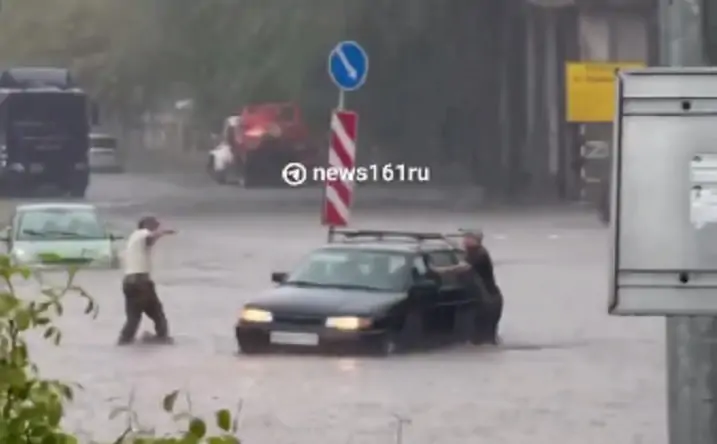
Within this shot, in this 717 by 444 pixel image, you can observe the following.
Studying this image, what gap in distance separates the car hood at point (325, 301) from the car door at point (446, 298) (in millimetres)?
748

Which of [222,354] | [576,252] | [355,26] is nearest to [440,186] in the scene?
[355,26]

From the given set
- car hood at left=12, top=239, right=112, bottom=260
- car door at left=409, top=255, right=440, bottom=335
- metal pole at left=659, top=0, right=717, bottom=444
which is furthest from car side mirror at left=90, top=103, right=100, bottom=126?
metal pole at left=659, top=0, right=717, bottom=444

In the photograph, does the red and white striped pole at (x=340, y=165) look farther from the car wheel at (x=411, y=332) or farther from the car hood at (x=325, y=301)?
the car wheel at (x=411, y=332)

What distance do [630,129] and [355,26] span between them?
39.2 m

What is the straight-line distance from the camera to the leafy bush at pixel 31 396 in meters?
4.43

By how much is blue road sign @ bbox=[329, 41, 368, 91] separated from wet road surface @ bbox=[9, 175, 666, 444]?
2.88 metres

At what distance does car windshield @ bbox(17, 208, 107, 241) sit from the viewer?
28.5 metres

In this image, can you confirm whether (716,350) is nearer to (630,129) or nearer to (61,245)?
(630,129)

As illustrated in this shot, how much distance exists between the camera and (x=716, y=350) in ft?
17.3

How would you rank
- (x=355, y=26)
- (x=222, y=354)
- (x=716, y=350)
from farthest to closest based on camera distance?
1. (x=355, y=26)
2. (x=222, y=354)
3. (x=716, y=350)

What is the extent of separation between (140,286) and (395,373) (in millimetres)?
3446

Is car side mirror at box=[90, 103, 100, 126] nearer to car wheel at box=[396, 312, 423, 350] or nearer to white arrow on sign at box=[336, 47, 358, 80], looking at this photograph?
white arrow on sign at box=[336, 47, 358, 80]

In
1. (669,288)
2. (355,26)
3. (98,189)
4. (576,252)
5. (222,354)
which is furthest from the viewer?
(98,189)

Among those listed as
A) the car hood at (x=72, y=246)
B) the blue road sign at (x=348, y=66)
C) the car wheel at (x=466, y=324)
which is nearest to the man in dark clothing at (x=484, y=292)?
the car wheel at (x=466, y=324)
